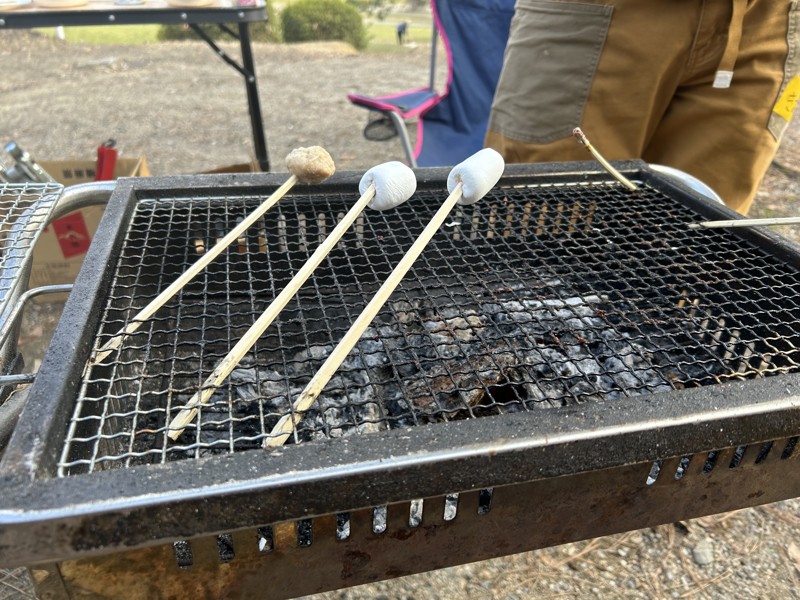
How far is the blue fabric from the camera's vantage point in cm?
393

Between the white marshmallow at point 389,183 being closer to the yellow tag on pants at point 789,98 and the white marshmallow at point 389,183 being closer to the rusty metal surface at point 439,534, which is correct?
the rusty metal surface at point 439,534

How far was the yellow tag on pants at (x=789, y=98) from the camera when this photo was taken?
2137 mm

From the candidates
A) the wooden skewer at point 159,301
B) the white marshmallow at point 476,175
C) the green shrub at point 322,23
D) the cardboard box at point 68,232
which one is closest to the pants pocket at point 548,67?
the white marshmallow at point 476,175

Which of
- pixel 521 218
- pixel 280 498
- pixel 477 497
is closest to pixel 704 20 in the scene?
pixel 521 218

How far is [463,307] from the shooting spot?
4.65 feet

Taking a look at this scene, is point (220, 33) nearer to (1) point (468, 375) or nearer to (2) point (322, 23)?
(2) point (322, 23)

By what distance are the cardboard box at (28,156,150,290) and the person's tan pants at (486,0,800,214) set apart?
1978mm

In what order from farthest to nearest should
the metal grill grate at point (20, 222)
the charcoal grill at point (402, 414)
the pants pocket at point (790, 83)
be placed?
the pants pocket at point (790, 83) < the metal grill grate at point (20, 222) < the charcoal grill at point (402, 414)

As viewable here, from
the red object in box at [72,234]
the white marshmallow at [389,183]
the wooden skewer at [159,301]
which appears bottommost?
the red object in box at [72,234]

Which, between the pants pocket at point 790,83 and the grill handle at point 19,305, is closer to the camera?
the grill handle at point 19,305

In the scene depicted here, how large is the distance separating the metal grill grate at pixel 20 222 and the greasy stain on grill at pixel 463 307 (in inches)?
7.4

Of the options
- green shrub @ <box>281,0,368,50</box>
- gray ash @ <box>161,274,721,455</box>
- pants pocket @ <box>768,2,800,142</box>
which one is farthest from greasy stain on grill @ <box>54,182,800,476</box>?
green shrub @ <box>281,0,368,50</box>

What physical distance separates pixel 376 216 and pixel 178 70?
845 centimetres

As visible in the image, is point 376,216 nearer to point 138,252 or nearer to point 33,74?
point 138,252
